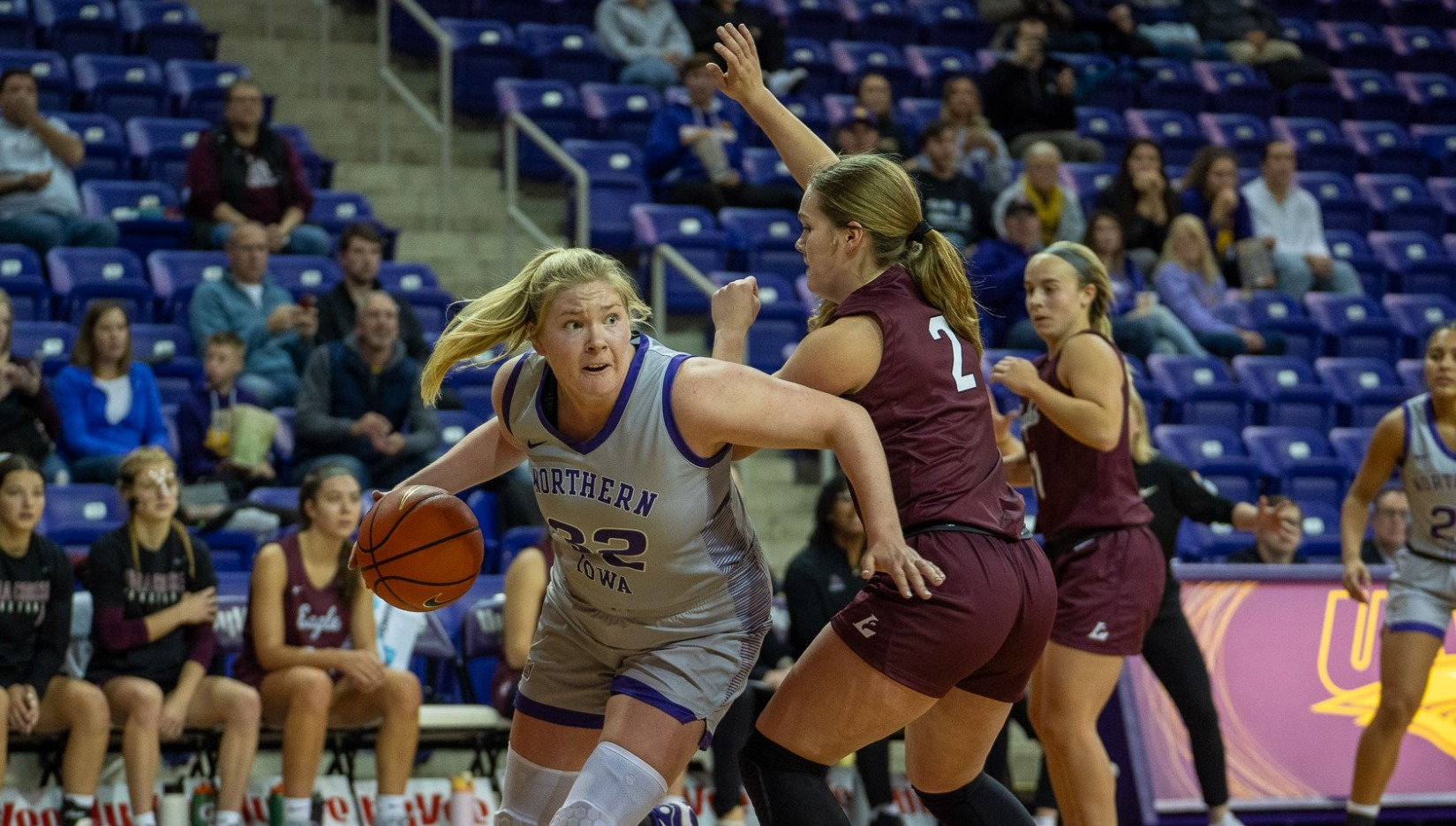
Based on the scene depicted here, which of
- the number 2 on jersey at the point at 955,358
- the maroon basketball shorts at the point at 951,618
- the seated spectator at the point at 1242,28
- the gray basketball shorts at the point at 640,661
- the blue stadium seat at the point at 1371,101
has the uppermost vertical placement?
the number 2 on jersey at the point at 955,358

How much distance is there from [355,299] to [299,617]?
7.63 feet

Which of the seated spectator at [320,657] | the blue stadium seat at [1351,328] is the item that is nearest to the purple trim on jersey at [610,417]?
the seated spectator at [320,657]

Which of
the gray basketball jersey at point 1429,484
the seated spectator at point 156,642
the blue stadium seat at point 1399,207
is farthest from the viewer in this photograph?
the blue stadium seat at point 1399,207

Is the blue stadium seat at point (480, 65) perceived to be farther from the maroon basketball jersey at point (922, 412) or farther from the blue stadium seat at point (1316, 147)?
the maroon basketball jersey at point (922, 412)

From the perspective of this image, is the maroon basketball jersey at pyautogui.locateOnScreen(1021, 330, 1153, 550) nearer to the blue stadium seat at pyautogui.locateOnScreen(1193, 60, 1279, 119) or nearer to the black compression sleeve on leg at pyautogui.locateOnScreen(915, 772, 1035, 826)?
the black compression sleeve on leg at pyautogui.locateOnScreen(915, 772, 1035, 826)

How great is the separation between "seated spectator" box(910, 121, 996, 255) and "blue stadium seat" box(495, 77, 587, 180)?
7.15ft

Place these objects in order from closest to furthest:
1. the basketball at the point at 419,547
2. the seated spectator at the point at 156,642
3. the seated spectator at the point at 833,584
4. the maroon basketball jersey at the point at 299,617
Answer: the basketball at the point at 419,547 → the seated spectator at the point at 156,642 → the maroon basketball jersey at the point at 299,617 → the seated spectator at the point at 833,584

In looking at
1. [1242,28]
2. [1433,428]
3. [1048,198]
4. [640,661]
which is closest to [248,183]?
[1048,198]

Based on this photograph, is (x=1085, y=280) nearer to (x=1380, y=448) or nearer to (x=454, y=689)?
(x=1380, y=448)

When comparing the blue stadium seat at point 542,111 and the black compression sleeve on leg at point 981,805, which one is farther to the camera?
the blue stadium seat at point 542,111

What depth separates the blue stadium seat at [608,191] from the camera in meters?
10.4

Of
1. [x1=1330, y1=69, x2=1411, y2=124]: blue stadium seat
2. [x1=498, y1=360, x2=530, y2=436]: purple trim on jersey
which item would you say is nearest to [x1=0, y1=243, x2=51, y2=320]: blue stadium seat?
[x1=498, y1=360, x2=530, y2=436]: purple trim on jersey

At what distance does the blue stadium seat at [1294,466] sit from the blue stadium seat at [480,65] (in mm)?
→ 5135

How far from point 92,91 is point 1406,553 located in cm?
756
